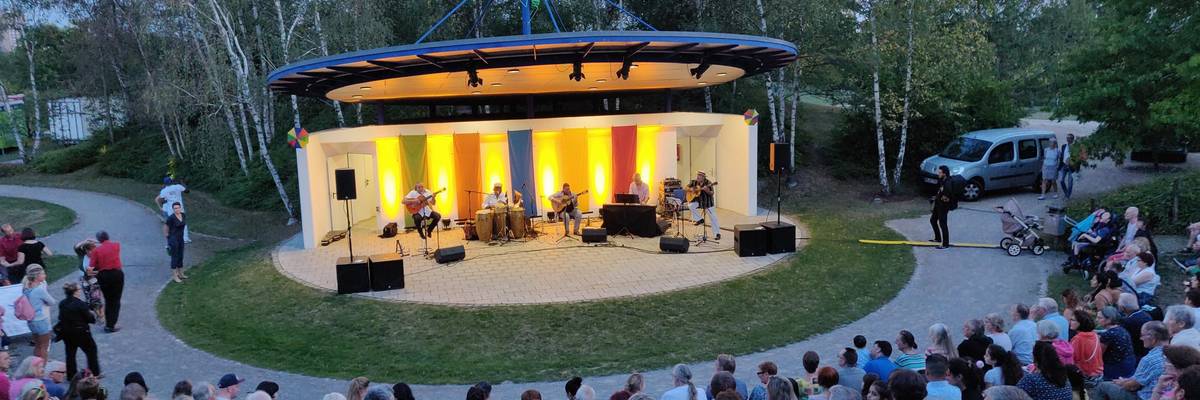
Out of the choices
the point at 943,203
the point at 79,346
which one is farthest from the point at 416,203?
the point at 943,203

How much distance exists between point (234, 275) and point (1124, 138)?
16468 mm

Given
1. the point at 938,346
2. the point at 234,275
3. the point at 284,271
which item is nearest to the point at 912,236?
the point at 938,346

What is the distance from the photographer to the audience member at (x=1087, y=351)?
553 centimetres

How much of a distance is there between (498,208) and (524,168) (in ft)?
5.68

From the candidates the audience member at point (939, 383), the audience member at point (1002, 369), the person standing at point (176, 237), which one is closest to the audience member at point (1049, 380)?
the audience member at point (1002, 369)

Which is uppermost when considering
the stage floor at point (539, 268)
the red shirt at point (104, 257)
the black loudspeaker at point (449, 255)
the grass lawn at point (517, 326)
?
the red shirt at point (104, 257)

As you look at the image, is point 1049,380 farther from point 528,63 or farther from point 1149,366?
point 528,63

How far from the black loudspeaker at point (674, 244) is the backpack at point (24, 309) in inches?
333

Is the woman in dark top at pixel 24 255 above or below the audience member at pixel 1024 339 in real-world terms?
above

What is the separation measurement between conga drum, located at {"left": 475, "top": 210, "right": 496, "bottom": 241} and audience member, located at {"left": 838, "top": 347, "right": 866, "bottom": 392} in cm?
950

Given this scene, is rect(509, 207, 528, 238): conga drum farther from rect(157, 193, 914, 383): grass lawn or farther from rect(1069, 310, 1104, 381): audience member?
rect(1069, 310, 1104, 381): audience member

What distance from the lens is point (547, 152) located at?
15953 millimetres

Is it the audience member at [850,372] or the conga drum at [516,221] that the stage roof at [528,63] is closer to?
the conga drum at [516,221]

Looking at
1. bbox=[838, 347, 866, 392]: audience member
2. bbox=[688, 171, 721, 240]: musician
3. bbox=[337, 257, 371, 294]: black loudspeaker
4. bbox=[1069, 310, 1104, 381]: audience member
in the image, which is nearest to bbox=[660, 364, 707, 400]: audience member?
bbox=[838, 347, 866, 392]: audience member
